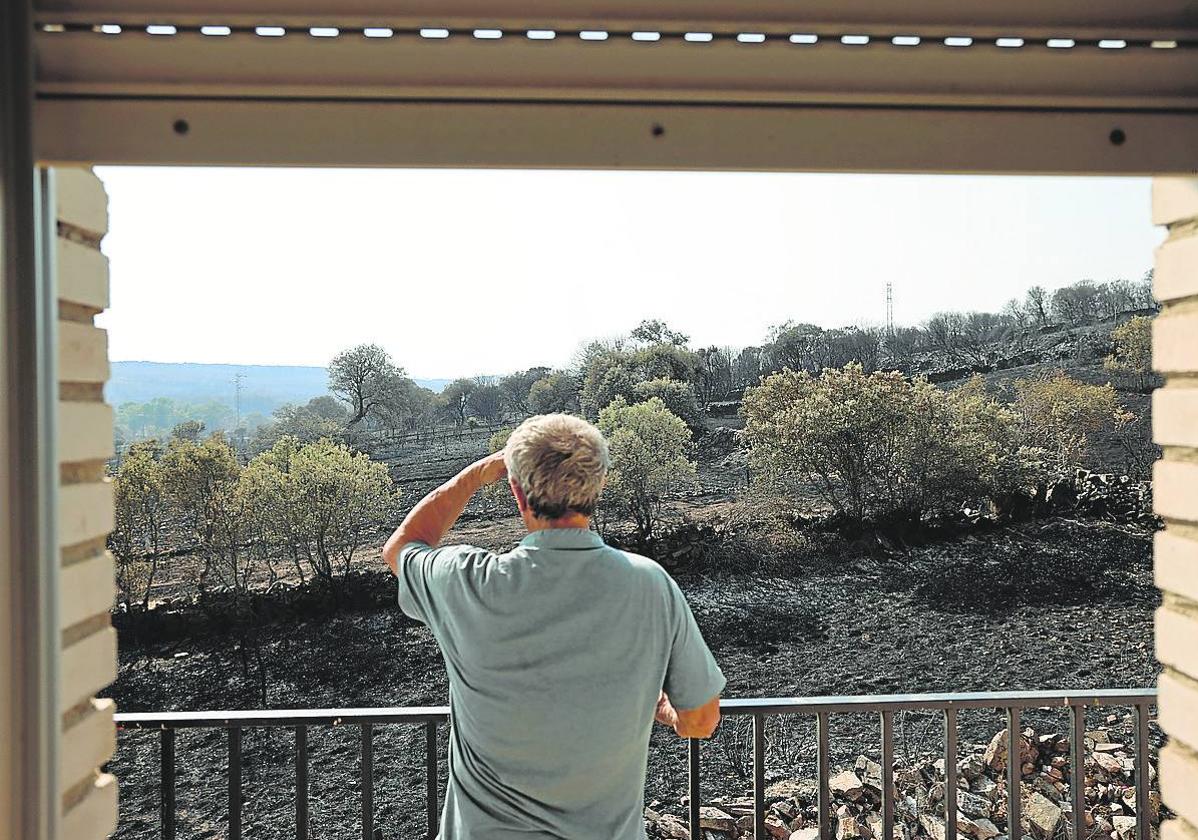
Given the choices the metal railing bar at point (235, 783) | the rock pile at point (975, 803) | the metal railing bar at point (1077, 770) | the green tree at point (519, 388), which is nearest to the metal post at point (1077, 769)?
the metal railing bar at point (1077, 770)

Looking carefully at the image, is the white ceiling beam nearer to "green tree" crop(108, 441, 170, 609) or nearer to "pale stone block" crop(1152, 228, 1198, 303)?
"pale stone block" crop(1152, 228, 1198, 303)

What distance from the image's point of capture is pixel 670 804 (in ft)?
26.3

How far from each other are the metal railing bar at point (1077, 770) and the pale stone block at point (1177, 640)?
71 cm

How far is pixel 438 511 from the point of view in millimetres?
1349

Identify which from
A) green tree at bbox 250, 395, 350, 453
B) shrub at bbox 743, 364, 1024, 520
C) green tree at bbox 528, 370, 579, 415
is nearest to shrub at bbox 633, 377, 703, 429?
shrub at bbox 743, 364, 1024, 520

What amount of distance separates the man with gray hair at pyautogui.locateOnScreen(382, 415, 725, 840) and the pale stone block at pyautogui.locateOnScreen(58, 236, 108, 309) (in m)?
0.51

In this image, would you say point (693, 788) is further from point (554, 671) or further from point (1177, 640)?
point (1177, 640)

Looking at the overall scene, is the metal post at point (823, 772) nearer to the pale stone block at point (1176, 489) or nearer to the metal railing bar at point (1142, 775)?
the metal railing bar at point (1142, 775)

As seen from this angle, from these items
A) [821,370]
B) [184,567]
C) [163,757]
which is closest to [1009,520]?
[821,370]

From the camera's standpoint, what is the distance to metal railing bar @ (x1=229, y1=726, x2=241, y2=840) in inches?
70.0

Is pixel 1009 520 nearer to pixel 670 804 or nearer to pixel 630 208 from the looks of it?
pixel 670 804

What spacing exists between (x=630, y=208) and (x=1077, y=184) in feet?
15.8

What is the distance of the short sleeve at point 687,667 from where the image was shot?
1.22 meters

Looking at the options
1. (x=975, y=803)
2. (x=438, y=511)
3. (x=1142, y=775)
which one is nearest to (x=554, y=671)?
(x=438, y=511)
